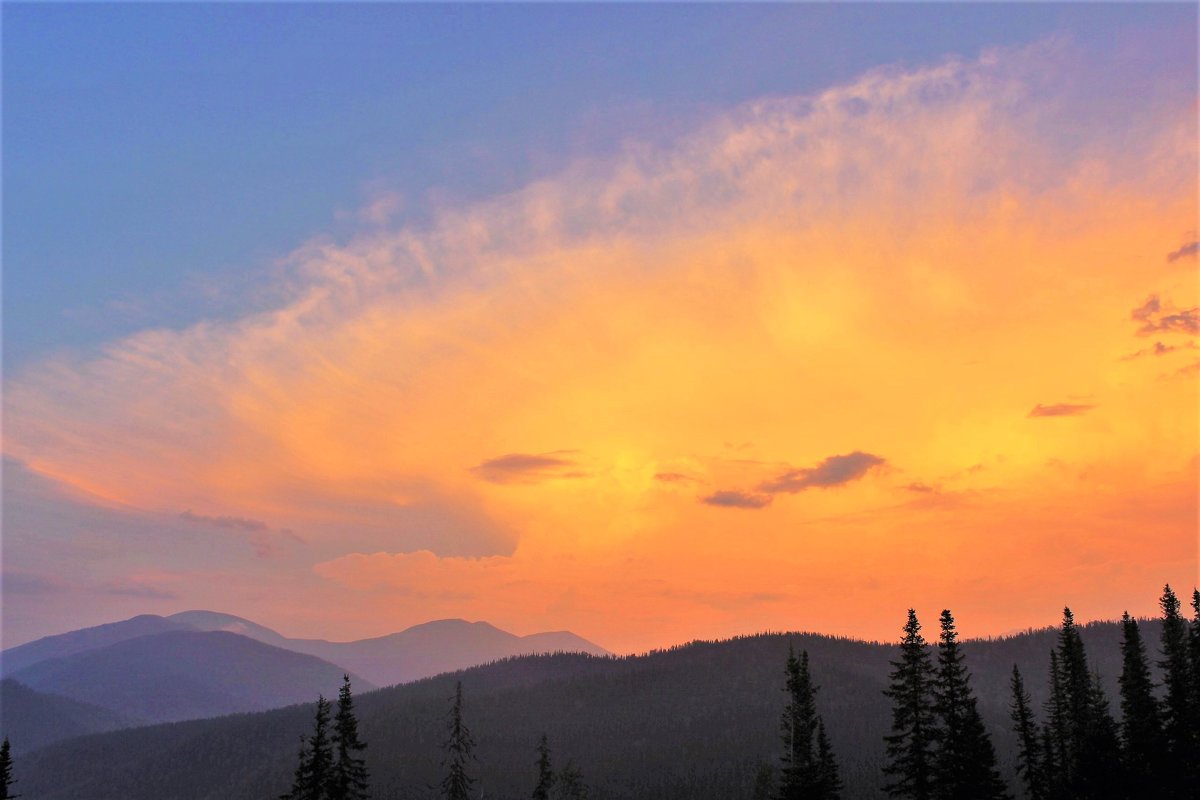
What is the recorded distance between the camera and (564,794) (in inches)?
3750

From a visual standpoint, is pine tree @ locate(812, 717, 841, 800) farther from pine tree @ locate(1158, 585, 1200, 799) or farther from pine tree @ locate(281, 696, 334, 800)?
pine tree @ locate(281, 696, 334, 800)

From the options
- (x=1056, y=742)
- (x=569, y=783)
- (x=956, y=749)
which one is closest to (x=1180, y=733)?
(x=1056, y=742)

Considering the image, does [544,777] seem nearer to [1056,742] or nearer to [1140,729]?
[1056,742]

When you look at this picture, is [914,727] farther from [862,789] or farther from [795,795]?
[862,789]

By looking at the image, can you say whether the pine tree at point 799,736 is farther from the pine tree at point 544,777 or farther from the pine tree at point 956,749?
the pine tree at point 544,777

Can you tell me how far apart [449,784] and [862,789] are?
157866mm

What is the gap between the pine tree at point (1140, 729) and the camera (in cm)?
6075

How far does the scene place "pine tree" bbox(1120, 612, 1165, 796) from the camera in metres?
60.8

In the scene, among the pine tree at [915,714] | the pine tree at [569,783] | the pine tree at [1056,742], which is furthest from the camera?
the pine tree at [569,783]

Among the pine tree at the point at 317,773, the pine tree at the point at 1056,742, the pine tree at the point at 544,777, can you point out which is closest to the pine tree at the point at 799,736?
the pine tree at the point at 544,777

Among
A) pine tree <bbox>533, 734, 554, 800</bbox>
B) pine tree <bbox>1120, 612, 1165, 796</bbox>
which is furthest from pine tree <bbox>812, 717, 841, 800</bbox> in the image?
pine tree <bbox>533, 734, 554, 800</bbox>

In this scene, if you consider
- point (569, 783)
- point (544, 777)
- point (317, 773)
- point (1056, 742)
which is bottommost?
point (569, 783)

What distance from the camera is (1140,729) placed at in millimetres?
63031

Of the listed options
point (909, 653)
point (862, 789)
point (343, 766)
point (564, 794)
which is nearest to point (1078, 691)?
point (909, 653)
